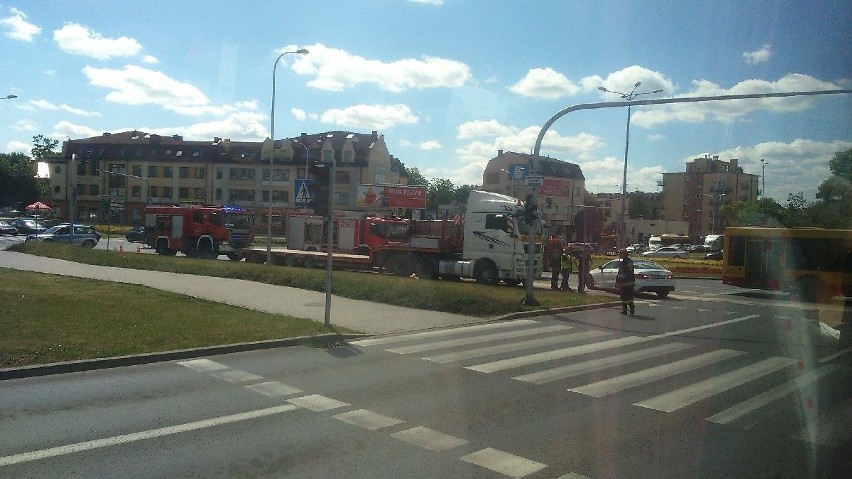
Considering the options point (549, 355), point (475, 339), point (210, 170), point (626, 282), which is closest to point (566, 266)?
point (626, 282)

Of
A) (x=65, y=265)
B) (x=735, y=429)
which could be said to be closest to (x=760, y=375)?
(x=735, y=429)

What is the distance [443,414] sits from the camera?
24.3 ft

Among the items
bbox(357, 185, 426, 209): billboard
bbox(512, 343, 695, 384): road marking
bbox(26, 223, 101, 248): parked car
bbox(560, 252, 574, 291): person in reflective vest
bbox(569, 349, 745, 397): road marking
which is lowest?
bbox(26, 223, 101, 248): parked car

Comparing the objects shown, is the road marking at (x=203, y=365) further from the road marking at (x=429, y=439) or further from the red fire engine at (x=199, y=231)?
the red fire engine at (x=199, y=231)

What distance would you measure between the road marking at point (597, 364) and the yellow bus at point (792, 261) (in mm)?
12898

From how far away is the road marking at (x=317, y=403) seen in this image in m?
7.60

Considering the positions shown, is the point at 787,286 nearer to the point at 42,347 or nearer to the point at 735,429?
the point at 735,429

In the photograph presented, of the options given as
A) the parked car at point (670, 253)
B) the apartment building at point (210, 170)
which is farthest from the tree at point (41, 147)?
the parked car at point (670, 253)

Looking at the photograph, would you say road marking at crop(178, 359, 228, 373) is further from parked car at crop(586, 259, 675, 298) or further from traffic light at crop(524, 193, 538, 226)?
parked car at crop(586, 259, 675, 298)

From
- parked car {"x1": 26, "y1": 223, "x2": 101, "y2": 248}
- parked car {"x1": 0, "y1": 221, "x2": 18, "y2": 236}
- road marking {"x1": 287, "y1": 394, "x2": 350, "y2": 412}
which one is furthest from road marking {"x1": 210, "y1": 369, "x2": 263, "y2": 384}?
parked car {"x1": 0, "y1": 221, "x2": 18, "y2": 236}

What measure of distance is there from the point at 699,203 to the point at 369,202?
7472cm

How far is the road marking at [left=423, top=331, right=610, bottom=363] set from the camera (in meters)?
11.0

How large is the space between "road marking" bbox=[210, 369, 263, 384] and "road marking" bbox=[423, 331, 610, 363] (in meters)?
2.85

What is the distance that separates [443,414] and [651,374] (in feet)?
13.4
